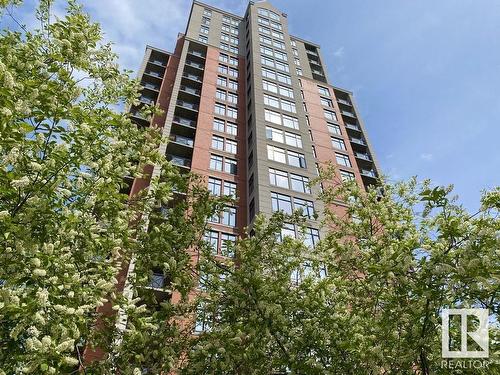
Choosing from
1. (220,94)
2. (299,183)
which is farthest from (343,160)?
(220,94)

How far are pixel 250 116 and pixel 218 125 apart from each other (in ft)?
12.4

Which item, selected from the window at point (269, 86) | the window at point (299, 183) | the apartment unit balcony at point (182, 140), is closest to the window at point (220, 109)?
the apartment unit balcony at point (182, 140)

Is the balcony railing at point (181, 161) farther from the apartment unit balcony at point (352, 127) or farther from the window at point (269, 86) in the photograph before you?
the apartment unit balcony at point (352, 127)

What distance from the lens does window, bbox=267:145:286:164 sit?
117ft

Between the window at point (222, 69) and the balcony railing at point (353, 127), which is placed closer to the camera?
the window at point (222, 69)

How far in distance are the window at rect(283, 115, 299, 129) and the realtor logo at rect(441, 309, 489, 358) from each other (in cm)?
3348

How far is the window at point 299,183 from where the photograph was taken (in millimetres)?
33500

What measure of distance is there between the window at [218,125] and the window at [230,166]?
14.6 ft

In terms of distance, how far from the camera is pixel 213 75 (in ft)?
154

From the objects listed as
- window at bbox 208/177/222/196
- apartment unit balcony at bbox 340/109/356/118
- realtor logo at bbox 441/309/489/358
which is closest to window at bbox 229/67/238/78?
apartment unit balcony at bbox 340/109/356/118

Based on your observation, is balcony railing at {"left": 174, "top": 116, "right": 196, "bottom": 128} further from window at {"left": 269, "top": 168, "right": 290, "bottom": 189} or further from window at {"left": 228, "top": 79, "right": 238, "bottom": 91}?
window at {"left": 269, "top": 168, "right": 290, "bottom": 189}

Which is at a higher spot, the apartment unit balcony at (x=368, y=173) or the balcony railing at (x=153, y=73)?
the balcony railing at (x=153, y=73)

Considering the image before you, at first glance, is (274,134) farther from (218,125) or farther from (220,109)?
(220,109)

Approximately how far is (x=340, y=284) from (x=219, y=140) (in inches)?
1174
